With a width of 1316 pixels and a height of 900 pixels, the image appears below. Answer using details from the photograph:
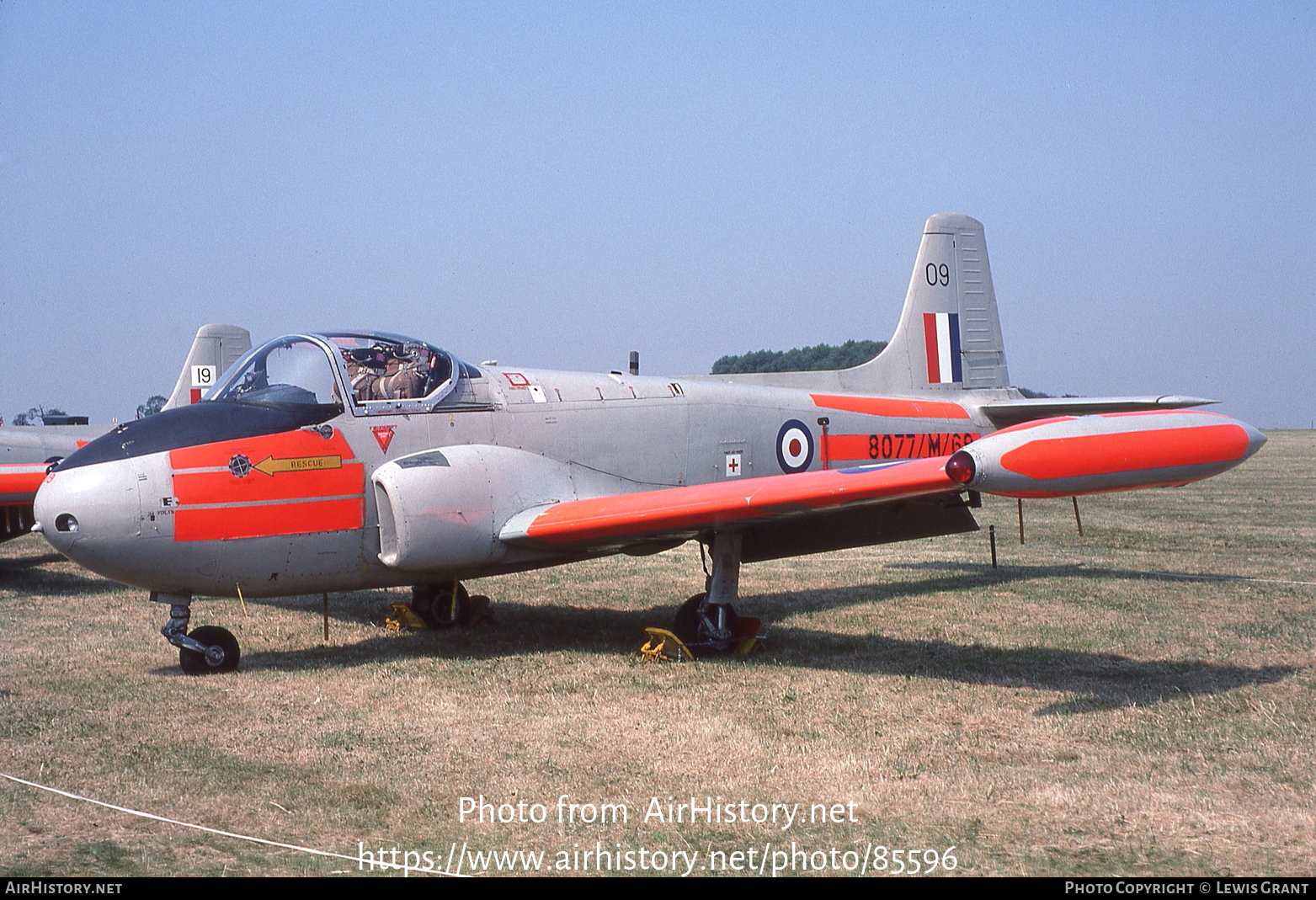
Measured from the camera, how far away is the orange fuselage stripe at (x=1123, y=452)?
566cm

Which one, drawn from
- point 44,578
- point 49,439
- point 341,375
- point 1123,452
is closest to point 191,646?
point 341,375

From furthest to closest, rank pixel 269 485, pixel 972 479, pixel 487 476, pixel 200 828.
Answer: pixel 487 476 → pixel 269 485 → pixel 972 479 → pixel 200 828

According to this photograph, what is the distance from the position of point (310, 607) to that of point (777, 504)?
5.53 m

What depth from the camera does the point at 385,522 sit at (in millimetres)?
7918

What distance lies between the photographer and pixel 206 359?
18.9 metres

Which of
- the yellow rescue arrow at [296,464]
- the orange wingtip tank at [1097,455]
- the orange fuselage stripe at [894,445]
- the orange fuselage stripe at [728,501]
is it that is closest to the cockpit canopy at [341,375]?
the yellow rescue arrow at [296,464]

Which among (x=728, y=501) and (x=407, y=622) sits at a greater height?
(x=728, y=501)

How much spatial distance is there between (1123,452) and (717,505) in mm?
2585

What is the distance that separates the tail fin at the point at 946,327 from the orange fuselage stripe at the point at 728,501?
4.51 metres

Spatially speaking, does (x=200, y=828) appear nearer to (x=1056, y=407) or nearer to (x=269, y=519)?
(x=269, y=519)

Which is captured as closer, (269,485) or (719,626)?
(269,485)

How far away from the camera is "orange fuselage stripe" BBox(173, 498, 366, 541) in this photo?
7.28 m
